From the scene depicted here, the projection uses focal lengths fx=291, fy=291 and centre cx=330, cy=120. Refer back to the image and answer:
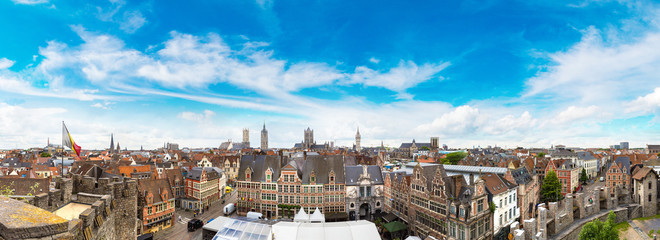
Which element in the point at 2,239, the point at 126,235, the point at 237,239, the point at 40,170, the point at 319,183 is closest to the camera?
the point at 2,239

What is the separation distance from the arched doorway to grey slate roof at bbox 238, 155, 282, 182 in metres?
14.1

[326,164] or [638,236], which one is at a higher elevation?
[326,164]

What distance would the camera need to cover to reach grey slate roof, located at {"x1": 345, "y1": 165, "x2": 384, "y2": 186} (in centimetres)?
4520

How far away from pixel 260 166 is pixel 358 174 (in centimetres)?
1587

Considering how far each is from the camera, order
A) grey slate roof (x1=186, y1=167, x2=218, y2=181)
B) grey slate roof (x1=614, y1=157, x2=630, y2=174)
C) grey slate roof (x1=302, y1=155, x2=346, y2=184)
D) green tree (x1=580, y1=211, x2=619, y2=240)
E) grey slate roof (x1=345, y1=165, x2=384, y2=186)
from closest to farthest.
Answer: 1. green tree (x1=580, y1=211, x2=619, y2=240)
2. grey slate roof (x1=302, y1=155, x2=346, y2=184)
3. grey slate roof (x1=345, y1=165, x2=384, y2=186)
4. grey slate roof (x1=186, y1=167, x2=218, y2=181)
5. grey slate roof (x1=614, y1=157, x2=630, y2=174)

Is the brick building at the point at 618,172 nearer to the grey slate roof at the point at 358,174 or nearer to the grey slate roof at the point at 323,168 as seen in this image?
the grey slate roof at the point at 358,174

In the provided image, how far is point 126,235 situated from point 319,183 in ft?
101

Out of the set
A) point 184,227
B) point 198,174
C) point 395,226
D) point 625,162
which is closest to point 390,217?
point 395,226

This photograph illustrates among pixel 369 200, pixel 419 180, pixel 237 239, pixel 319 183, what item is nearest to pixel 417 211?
pixel 419 180

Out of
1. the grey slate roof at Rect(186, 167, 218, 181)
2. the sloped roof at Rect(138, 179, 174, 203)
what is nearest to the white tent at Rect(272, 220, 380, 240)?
the sloped roof at Rect(138, 179, 174, 203)

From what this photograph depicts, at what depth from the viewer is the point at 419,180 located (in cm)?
3597

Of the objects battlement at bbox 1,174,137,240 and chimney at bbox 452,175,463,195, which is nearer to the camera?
battlement at bbox 1,174,137,240

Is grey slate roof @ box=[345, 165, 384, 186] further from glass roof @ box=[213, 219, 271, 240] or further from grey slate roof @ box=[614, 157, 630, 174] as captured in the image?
grey slate roof @ box=[614, 157, 630, 174]

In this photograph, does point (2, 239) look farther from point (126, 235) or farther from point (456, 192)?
point (456, 192)
